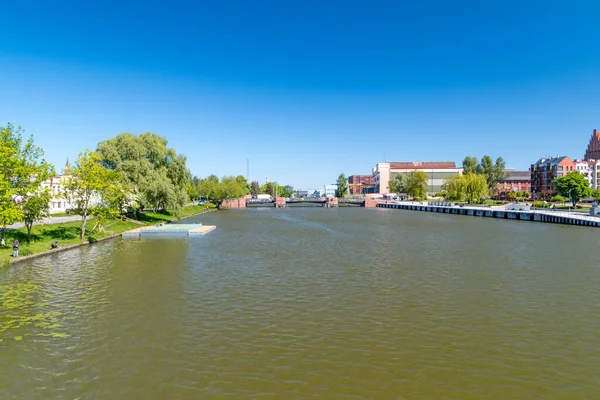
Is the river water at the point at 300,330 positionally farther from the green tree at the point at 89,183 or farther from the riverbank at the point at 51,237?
the green tree at the point at 89,183

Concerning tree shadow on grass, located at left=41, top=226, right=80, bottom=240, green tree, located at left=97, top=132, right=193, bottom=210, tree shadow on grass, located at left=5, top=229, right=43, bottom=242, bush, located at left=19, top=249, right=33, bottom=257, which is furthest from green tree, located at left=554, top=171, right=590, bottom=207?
bush, located at left=19, top=249, right=33, bottom=257

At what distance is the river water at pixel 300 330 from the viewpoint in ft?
42.7

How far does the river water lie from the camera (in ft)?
42.7

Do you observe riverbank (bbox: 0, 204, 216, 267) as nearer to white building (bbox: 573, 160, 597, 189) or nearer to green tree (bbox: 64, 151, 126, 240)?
green tree (bbox: 64, 151, 126, 240)

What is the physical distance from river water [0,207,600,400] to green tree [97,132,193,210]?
106 feet

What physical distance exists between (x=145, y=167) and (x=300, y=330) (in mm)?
58475

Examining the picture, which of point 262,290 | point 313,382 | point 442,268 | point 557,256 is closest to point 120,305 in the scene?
point 262,290

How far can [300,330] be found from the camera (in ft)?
59.6

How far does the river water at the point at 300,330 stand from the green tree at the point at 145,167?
3216 centimetres

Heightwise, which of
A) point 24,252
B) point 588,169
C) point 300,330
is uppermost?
point 588,169

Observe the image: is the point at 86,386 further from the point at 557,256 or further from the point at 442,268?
the point at 557,256

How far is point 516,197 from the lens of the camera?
634 ft

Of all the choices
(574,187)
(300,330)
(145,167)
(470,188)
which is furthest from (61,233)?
(574,187)

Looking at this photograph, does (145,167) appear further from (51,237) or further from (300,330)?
(300,330)
